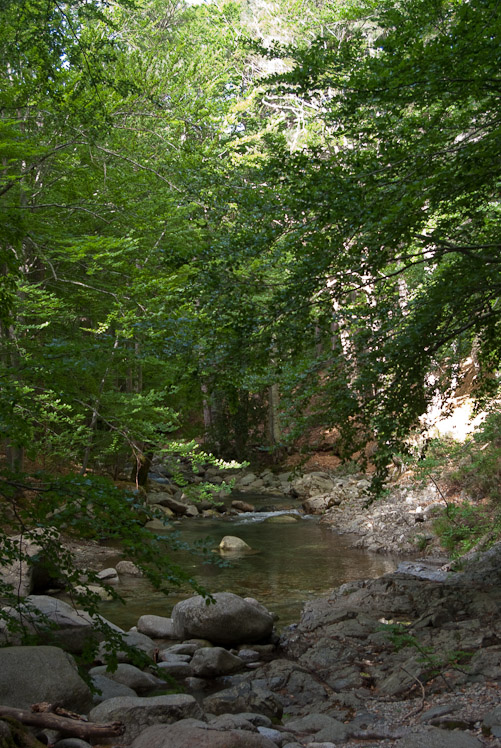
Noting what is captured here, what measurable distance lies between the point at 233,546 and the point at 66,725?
866 cm

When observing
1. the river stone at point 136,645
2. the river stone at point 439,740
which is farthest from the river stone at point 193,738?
the river stone at point 136,645

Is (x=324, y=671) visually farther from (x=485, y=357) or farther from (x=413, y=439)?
(x=413, y=439)

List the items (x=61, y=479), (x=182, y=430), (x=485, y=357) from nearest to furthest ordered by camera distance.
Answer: (x=61, y=479)
(x=485, y=357)
(x=182, y=430)

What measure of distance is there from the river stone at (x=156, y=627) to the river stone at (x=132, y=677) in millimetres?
1420

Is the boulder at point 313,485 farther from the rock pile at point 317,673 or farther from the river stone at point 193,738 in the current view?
Answer: the river stone at point 193,738

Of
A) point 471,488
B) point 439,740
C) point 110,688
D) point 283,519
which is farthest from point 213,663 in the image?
point 283,519

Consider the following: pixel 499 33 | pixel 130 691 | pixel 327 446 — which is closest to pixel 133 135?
pixel 499 33

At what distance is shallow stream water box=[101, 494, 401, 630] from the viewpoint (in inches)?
338

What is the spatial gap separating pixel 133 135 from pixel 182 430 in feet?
56.8

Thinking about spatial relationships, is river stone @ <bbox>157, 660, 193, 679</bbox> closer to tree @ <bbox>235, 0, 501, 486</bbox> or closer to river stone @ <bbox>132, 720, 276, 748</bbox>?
river stone @ <bbox>132, 720, 276, 748</bbox>

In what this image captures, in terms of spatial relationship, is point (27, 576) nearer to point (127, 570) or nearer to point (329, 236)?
point (127, 570)

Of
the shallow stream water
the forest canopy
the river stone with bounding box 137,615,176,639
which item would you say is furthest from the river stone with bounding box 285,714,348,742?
the river stone with bounding box 137,615,176,639

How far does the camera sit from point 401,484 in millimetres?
15336

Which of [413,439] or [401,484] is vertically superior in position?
[413,439]
